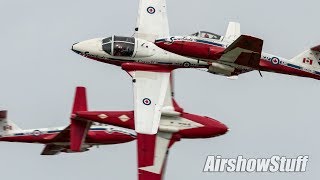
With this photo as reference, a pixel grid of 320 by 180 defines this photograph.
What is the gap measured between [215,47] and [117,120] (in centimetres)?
711

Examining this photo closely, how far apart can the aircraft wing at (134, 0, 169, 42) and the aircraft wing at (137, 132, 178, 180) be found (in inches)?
275

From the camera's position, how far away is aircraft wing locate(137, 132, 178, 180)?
181ft

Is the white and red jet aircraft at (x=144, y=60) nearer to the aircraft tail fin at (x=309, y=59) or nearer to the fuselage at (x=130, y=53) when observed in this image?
the fuselage at (x=130, y=53)

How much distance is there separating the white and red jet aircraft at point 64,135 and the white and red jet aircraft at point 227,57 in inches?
311

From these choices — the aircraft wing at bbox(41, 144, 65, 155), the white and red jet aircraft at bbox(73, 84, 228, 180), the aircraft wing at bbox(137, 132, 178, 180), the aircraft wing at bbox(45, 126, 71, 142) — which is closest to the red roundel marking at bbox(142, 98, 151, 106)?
the white and red jet aircraft at bbox(73, 84, 228, 180)

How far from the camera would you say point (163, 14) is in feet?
203

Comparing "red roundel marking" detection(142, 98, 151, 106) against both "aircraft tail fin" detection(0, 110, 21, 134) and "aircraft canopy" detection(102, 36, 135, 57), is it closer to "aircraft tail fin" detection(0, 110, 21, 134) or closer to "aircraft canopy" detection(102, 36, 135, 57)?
"aircraft canopy" detection(102, 36, 135, 57)

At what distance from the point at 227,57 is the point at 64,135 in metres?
13.2

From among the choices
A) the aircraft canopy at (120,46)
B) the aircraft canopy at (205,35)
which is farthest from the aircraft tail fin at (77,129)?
the aircraft canopy at (205,35)

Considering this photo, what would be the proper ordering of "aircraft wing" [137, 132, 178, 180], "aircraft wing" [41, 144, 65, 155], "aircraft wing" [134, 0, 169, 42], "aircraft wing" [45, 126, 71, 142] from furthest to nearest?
1. "aircraft wing" [41, 144, 65, 155]
2. "aircraft wing" [45, 126, 71, 142]
3. "aircraft wing" [134, 0, 169, 42]
4. "aircraft wing" [137, 132, 178, 180]

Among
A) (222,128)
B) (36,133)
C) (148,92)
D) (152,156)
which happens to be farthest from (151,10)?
(36,133)

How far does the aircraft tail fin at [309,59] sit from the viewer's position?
196 feet

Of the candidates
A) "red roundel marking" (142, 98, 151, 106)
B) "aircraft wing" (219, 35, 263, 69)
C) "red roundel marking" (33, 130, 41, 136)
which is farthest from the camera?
"red roundel marking" (33, 130, 41, 136)

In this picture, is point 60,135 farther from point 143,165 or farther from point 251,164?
point 251,164
